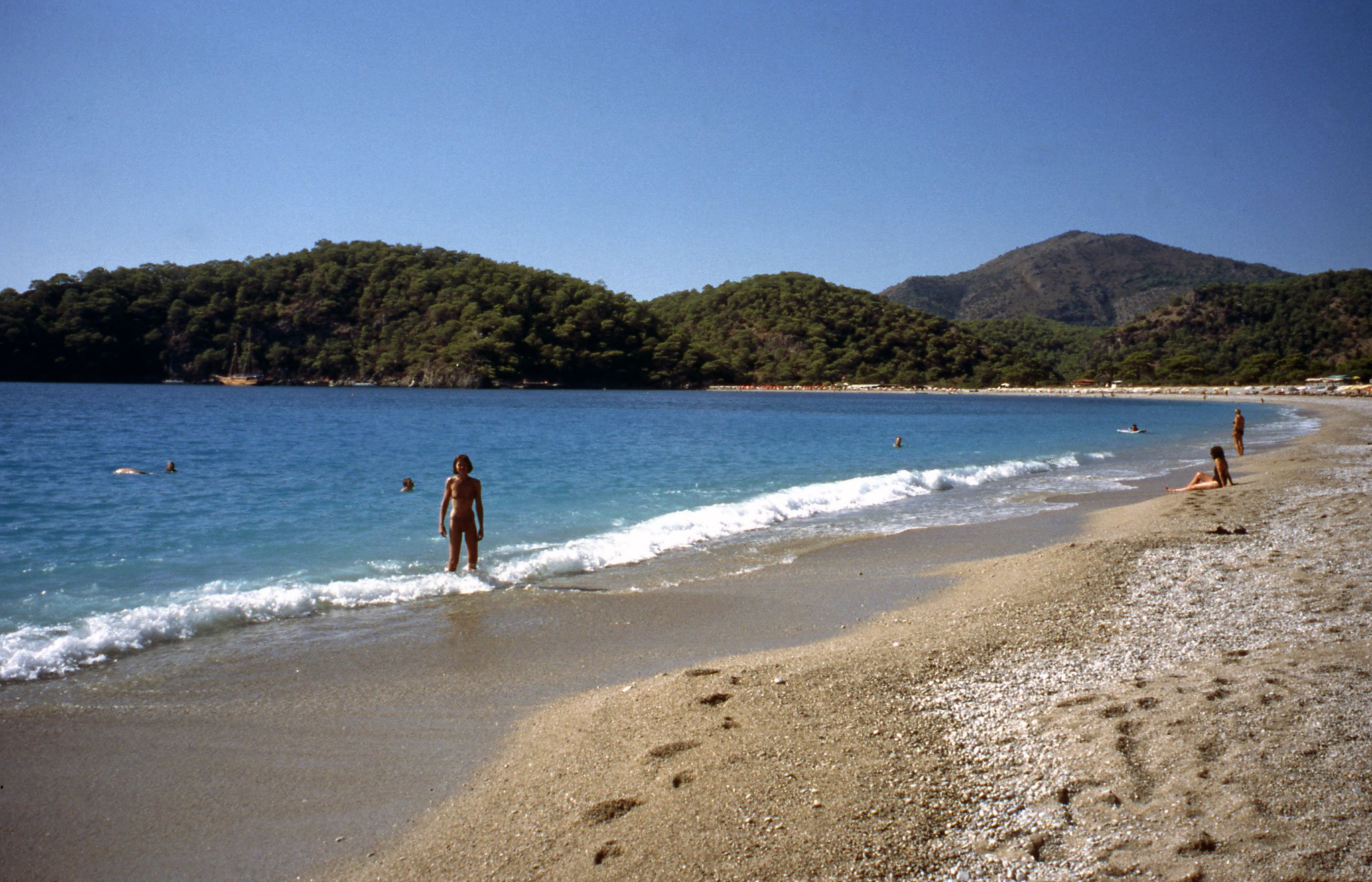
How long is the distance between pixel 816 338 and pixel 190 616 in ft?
478

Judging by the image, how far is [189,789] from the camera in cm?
396

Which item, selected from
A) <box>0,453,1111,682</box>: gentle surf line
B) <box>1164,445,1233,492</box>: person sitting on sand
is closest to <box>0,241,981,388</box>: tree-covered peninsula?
<box>0,453,1111,682</box>: gentle surf line

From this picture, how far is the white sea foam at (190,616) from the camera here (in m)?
5.91

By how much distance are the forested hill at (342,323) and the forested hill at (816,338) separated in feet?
57.0

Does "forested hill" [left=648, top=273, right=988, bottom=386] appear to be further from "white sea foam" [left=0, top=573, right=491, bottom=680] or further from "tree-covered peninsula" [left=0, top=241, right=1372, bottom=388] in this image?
"white sea foam" [left=0, top=573, right=491, bottom=680]

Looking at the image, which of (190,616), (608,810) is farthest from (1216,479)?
(190,616)

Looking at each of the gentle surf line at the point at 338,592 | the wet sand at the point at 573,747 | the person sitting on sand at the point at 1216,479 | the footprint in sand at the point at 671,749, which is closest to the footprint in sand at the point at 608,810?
the wet sand at the point at 573,747

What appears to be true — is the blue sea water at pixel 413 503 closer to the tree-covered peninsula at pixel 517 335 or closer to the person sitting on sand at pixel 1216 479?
the person sitting on sand at pixel 1216 479

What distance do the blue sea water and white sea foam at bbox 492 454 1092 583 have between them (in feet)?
0.18

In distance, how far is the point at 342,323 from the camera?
126625mm

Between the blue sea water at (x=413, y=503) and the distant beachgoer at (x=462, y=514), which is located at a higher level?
the distant beachgoer at (x=462, y=514)

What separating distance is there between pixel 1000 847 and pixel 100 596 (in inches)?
347

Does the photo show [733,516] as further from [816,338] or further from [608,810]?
[816,338]

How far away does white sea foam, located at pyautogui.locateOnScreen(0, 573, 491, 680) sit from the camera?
5.91 meters
